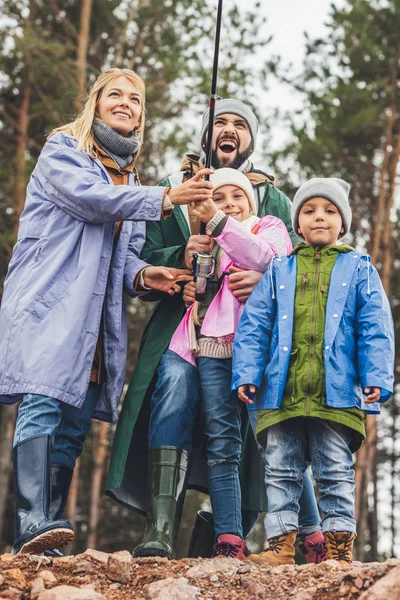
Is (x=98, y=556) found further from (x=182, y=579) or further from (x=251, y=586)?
(x=251, y=586)

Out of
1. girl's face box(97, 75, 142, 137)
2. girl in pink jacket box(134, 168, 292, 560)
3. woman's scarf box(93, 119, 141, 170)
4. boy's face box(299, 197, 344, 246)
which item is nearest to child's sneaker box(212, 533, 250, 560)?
girl in pink jacket box(134, 168, 292, 560)

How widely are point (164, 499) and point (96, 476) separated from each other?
12177 millimetres

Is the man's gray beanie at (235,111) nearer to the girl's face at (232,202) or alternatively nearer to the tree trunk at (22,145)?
the girl's face at (232,202)

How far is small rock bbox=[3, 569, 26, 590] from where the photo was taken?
11.4 ft

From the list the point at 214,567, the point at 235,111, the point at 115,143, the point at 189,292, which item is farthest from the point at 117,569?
the point at 235,111

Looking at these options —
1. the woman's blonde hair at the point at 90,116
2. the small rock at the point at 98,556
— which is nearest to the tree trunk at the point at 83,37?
the woman's blonde hair at the point at 90,116

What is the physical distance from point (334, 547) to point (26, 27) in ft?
42.2

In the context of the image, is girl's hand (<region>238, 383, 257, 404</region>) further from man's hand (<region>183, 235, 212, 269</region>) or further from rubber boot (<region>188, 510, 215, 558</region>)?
rubber boot (<region>188, 510, 215, 558</region>)

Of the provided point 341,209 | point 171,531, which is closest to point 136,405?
point 171,531

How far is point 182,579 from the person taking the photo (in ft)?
12.1

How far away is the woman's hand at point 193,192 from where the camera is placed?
4621mm

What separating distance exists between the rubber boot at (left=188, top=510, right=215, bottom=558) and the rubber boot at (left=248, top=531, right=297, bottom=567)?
0.91 metres

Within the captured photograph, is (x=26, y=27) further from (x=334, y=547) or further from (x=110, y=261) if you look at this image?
(x=334, y=547)

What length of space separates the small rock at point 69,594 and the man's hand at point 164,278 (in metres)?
1.86
